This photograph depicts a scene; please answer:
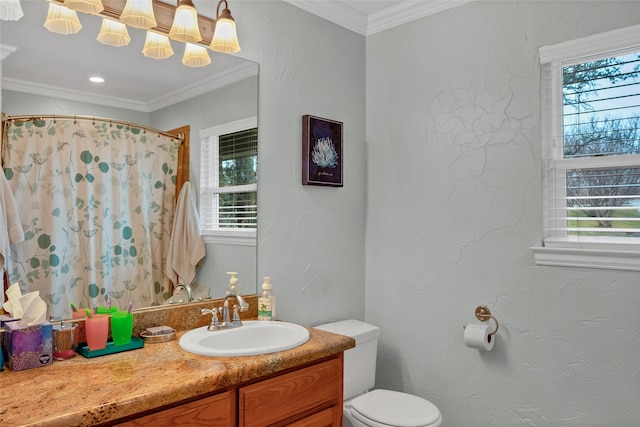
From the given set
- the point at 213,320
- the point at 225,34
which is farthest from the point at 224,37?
the point at 213,320

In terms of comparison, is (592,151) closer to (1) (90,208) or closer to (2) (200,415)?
(2) (200,415)

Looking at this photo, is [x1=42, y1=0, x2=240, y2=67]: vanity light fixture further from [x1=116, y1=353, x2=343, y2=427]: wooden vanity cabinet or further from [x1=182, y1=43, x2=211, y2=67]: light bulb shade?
[x1=116, y1=353, x2=343, y2=427]: wooden vanity cabinet

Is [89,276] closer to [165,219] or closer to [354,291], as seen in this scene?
[165,219]

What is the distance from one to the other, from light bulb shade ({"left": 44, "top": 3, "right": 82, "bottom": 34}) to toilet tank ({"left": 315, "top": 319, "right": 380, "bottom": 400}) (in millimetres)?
1774

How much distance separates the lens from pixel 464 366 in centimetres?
242

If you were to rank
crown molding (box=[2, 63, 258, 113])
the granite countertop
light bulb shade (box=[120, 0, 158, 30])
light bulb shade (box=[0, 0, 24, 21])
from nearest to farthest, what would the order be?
the granite countertop → light bulb shade (box=[0, 0, 24, 21]) → crown molding (box=[2, 63, 258, 113]) → light bulb shade (box=[120, 0, 158, 30])

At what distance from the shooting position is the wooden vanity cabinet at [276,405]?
1376 millimetres

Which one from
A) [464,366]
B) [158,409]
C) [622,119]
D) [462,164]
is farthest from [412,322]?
[158,409]

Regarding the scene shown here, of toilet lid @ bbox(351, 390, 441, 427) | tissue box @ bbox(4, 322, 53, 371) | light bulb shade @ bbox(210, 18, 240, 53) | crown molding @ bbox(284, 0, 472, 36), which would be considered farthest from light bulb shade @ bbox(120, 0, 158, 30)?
toilet lid @ bbox(351, 390, 441, 427)

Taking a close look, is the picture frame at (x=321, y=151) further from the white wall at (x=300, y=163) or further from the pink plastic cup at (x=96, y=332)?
the pink plastic cup at (x=96, y=332)

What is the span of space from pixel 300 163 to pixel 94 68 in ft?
3.52

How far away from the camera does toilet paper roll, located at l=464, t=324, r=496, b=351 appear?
2221 millimetres

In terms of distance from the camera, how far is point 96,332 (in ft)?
5.36

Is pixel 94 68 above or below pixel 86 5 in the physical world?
below
